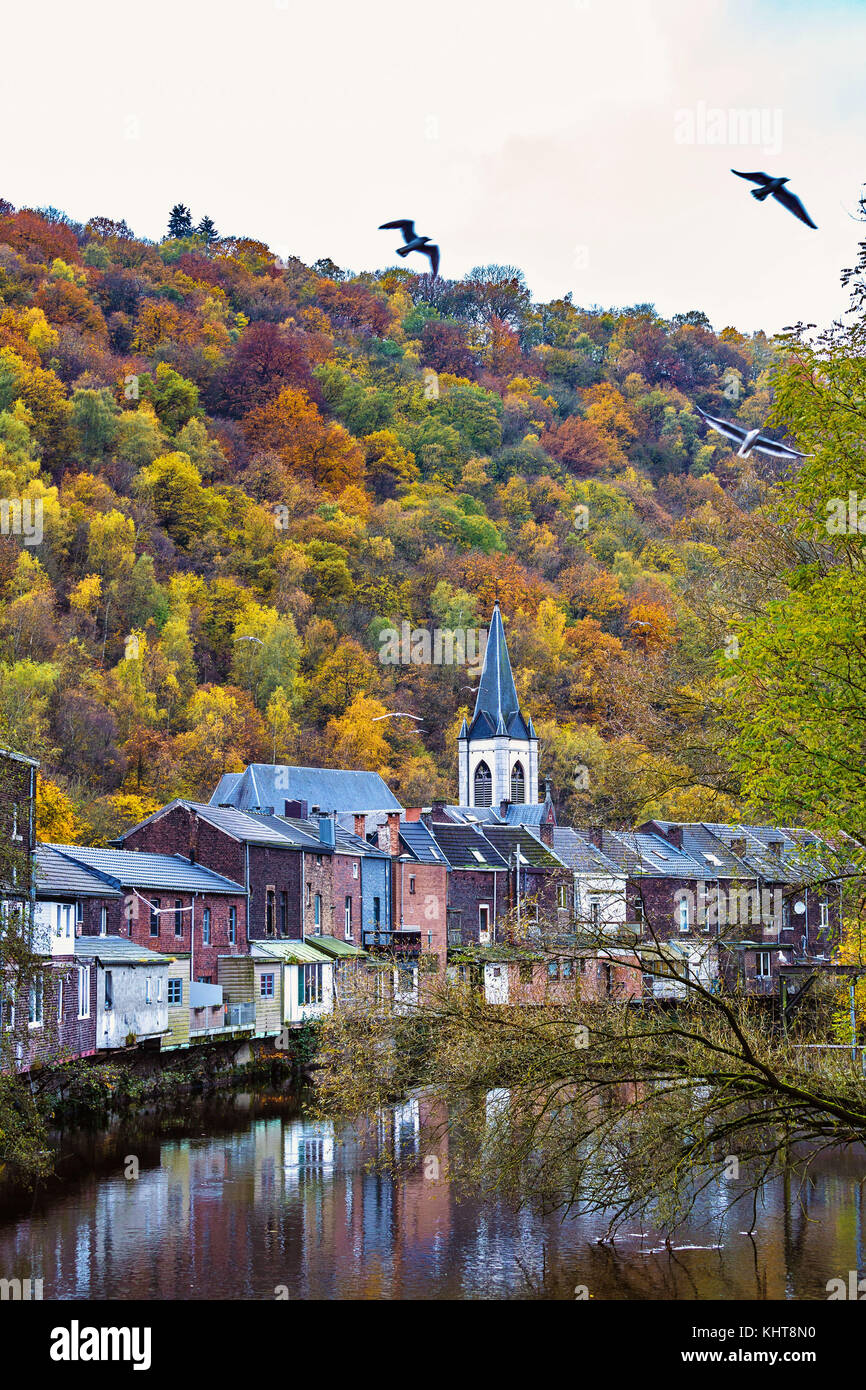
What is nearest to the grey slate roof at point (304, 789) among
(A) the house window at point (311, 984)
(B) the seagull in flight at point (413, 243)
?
(A) the house window at point (311, 984)

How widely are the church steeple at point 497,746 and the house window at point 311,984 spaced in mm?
40887

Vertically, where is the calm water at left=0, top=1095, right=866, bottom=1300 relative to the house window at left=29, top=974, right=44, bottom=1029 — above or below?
below

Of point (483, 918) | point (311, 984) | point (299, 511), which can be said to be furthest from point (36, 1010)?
point (299, 511)

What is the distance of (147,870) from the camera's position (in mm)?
45406

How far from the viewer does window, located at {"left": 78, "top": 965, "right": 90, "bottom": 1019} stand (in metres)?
37.0

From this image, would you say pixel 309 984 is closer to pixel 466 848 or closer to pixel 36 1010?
pixel 466 848

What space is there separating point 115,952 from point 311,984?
14.7 meters

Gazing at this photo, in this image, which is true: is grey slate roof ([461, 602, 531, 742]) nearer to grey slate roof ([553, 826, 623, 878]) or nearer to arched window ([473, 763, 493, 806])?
arched window ([473, 763, 493, 806])

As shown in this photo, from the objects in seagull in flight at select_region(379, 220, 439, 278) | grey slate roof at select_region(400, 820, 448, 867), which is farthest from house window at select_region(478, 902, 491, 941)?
seagull in flight at select_region(379, 220, 439, 278)

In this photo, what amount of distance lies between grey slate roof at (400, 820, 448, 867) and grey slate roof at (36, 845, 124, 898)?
22026mm

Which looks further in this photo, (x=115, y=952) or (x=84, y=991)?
(x=115, y=952)

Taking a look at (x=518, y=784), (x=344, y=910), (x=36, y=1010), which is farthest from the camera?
(x=518, y=784)
